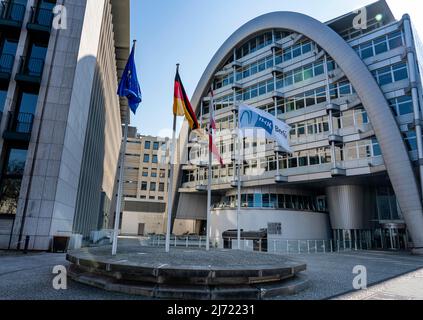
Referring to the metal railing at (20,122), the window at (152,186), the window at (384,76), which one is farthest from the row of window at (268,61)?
the window at (152,186)

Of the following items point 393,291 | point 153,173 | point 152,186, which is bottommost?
point 393,291

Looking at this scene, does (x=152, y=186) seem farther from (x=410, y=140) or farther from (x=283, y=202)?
(x=410, y=140)

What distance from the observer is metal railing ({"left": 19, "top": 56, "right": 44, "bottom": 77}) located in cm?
2030

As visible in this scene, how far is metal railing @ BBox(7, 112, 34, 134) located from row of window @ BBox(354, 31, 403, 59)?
34.2 meters

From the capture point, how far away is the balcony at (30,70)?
63.8 feet

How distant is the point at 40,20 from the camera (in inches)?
845

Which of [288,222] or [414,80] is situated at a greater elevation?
[414,80]

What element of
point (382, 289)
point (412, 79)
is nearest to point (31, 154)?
point (382, 289)

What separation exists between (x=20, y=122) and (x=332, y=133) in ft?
97.2

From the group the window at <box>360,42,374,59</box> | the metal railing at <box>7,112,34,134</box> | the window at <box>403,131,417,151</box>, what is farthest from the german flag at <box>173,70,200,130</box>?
the window at <box>360,42,374,59</box>

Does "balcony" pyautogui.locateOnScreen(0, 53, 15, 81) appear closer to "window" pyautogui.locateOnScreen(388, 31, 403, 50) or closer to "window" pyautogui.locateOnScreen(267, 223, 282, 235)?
"window" pyautogui.locateOnScreen(267, 223, 282, 235)

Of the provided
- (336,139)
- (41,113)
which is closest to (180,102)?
(41,113)

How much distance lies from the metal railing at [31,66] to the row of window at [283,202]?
27.3 meters

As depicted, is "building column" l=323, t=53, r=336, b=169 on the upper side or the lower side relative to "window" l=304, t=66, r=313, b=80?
lower
